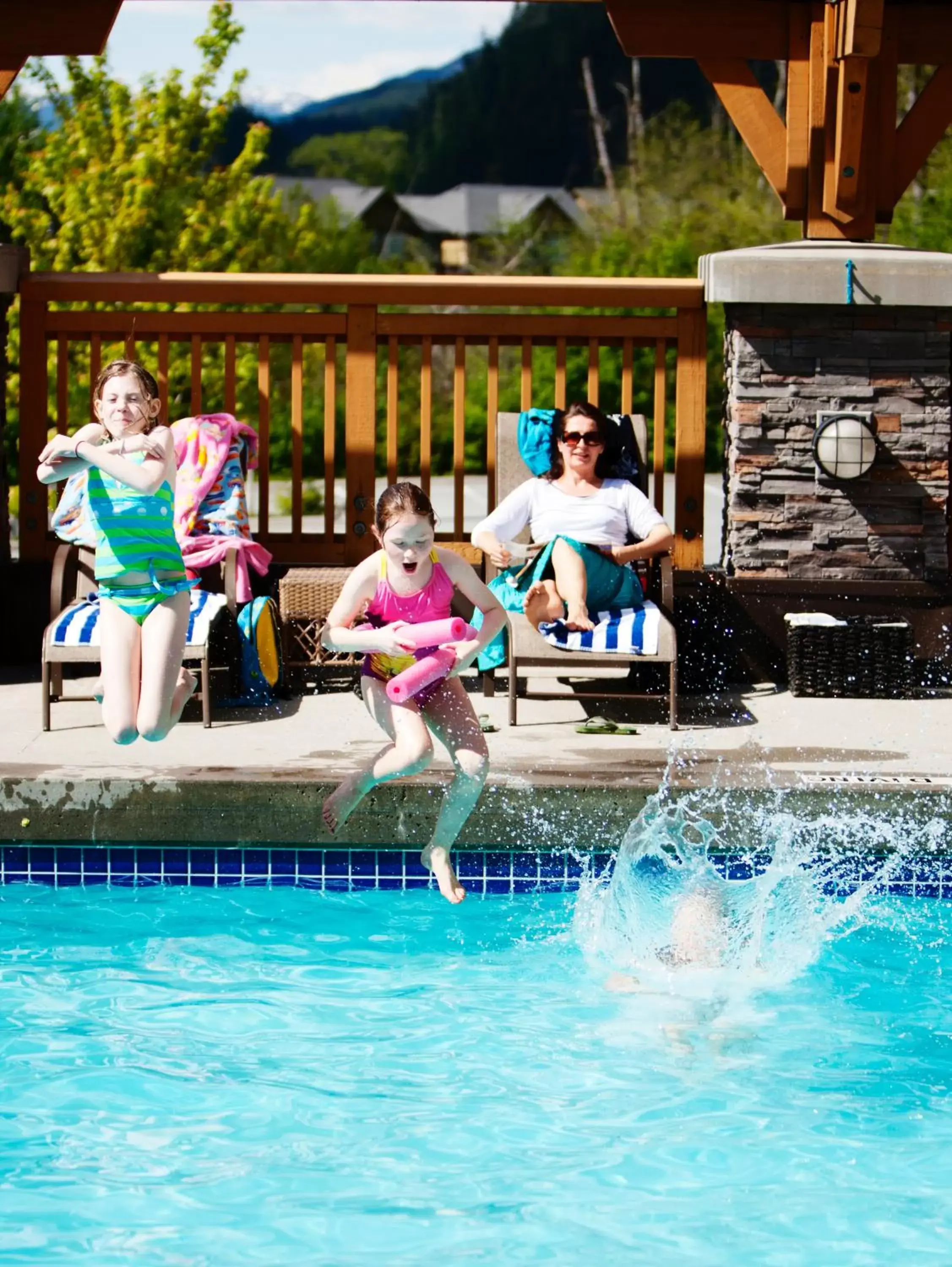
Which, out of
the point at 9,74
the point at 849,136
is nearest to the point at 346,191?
the point at 9,74

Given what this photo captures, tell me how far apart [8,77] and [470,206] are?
68.8 metres

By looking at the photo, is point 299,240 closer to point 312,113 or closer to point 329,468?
point 329,468

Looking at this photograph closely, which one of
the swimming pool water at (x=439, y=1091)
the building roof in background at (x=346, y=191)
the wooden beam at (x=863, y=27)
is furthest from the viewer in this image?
the building roof in background at (x=346, y=191)

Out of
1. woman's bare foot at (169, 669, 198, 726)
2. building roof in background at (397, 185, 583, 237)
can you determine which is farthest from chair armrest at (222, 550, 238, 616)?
building roof in background at (397, 185, 583, 237)

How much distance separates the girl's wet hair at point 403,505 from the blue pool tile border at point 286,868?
1479 millimetres

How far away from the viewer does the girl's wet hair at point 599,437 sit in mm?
7469

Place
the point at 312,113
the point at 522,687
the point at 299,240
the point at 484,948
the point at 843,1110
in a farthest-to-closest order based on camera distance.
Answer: the point at 312,113 < the point at 299,240 < the point at 522,687 < the point at 484,948 < the point at 843,1110

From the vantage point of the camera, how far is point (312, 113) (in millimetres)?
99438

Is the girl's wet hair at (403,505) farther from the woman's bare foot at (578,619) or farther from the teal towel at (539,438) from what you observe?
the teal towel at (539,438)

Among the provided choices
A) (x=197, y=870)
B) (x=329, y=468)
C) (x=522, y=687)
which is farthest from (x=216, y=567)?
(x=197, y=870)

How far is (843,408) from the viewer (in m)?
8.00

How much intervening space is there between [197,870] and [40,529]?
2915 mm

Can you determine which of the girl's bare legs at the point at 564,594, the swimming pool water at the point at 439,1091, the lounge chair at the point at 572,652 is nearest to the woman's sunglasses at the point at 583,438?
the lounge chair at the point at 572,652

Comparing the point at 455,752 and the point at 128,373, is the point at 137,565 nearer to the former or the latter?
the point at 128,373
